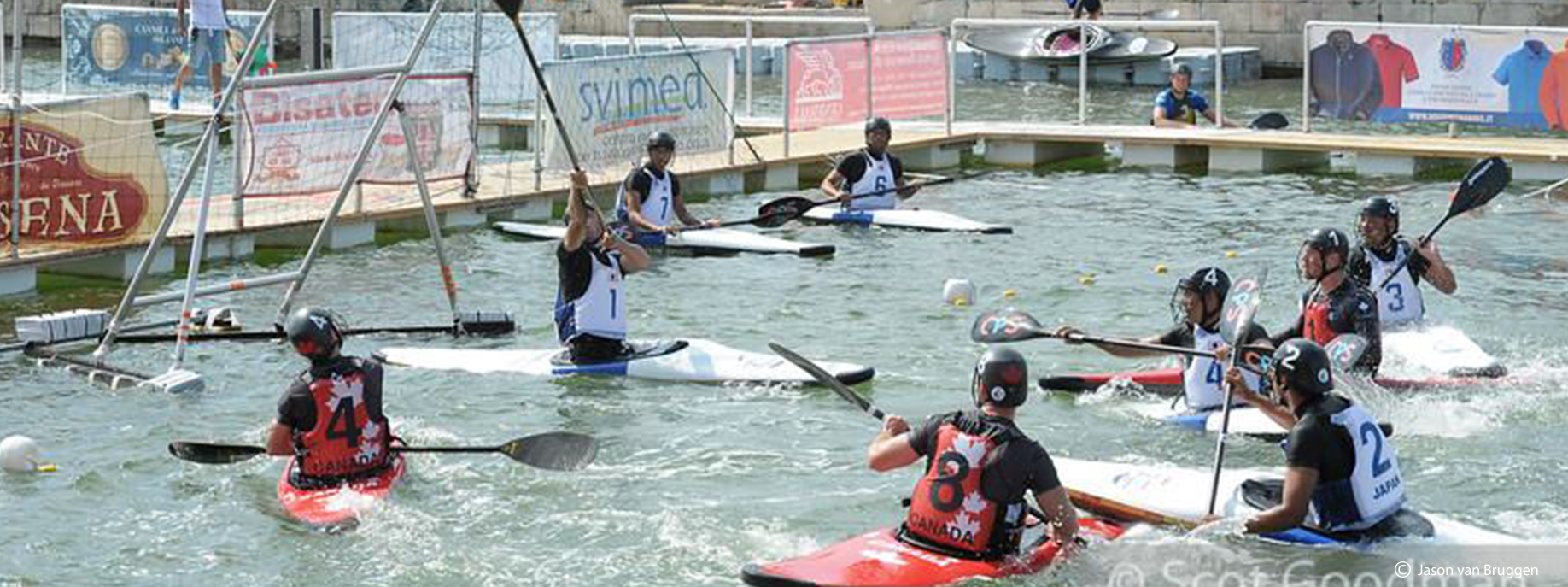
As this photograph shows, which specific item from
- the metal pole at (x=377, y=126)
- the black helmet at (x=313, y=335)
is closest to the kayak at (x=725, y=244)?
the metal pole at (x=377, y=126)

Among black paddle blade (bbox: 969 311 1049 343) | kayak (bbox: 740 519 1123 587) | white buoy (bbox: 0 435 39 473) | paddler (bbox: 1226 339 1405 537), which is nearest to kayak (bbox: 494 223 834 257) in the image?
white buoy (bbox: 0 435 39 473)

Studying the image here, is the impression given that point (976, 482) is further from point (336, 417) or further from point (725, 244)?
point (725, 244)

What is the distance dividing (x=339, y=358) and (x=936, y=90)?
1485cm

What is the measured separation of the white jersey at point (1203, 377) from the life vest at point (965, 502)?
3246 mm

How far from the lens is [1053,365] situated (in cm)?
1421

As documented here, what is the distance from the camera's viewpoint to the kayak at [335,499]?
401 inches

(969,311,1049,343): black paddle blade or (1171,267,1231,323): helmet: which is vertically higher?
(1171,267,1231,323): helmet

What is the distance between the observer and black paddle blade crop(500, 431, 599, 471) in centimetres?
1094

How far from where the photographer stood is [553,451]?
11.0 metres

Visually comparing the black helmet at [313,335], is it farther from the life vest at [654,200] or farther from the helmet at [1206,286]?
the life vest at [654,200]

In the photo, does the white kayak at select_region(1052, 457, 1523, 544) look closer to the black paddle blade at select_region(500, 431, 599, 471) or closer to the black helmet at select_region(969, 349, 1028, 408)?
the black helmet at select_region(969, 349, 1028, 408)

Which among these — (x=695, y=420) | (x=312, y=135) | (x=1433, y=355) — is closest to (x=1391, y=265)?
(x=1433, y=355)

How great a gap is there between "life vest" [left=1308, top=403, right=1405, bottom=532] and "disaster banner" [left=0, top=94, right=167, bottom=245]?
32.6 feet

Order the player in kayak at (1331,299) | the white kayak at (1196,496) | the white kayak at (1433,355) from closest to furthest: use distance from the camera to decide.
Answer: the white kayak at (1196,496) < the player in kayak at (1331,299) < the white kayak at (1433,355)
